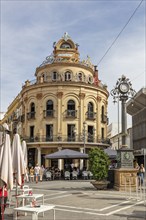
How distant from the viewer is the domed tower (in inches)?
1582


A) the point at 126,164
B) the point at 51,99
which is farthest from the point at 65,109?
the point at 126,164

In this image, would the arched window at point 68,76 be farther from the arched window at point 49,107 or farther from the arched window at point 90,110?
the arched window at point 90,110

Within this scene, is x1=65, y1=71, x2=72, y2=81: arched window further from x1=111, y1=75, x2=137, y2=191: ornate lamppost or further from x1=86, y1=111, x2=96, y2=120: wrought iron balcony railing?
x1=111, y1=75, x2=137, y2=191: ornate lamppost

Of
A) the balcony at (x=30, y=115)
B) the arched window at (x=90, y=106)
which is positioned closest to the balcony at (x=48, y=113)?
the balcony at (x=30, y=115)

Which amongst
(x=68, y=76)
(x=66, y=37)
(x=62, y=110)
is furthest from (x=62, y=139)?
(x=66, y=37)

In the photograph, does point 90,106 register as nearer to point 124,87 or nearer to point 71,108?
point 71,108

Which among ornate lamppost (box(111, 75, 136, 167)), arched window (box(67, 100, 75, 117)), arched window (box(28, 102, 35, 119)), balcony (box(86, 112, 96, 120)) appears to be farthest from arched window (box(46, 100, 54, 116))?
ornate lamppost (box(111, 75, 136, 167))

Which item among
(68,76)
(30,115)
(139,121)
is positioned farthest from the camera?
(139,121)

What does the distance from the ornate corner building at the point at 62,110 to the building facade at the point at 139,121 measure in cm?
1224

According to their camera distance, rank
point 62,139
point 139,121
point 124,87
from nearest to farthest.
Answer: point 124,87 → point 62,139 → point 139,121

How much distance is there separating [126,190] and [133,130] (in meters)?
49.7

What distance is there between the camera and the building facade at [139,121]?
176 ft

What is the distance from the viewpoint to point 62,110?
40469mm

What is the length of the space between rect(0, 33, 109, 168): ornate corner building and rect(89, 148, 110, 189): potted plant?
71.0ft
